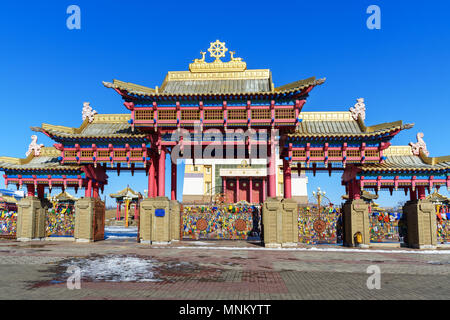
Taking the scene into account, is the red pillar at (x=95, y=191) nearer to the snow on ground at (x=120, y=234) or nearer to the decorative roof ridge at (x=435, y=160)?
the snow on ground at (x=120, y=234)

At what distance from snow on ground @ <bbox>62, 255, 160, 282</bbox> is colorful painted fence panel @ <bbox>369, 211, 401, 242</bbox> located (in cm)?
1443

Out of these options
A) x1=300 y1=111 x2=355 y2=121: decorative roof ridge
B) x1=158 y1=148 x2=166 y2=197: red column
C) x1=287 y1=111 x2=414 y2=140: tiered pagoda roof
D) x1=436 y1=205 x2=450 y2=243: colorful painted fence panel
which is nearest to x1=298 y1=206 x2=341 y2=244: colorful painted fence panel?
x1=287 y1=111 x2=414 y2=140: tiered pagoda roof

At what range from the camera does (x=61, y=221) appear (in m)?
23.7

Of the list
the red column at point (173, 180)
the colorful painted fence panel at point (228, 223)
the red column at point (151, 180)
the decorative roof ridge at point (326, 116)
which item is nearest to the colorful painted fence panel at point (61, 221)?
the red column at point (151, 180)

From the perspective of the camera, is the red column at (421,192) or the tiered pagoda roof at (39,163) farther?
the tiered pagoda roof at (39,163)

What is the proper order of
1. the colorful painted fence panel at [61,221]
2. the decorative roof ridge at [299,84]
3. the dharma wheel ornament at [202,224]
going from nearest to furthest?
the decorative roof ridge at [299,84], the dharma wheel ornament at [202,224], the colorful painted fence panel at [61,221]

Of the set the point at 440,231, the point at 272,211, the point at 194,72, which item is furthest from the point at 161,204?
the point at 440,231

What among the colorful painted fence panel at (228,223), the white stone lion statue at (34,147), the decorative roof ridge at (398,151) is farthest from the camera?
the white stone lion statue at (34,147)

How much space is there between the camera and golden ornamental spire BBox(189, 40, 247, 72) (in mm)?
Answer: 22781

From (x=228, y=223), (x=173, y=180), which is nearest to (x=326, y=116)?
(x=228, y=223)

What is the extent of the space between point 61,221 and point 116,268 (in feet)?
46.2

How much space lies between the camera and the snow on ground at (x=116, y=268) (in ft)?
33.0

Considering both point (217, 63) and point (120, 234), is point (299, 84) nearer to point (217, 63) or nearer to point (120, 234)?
point (217, 63)
